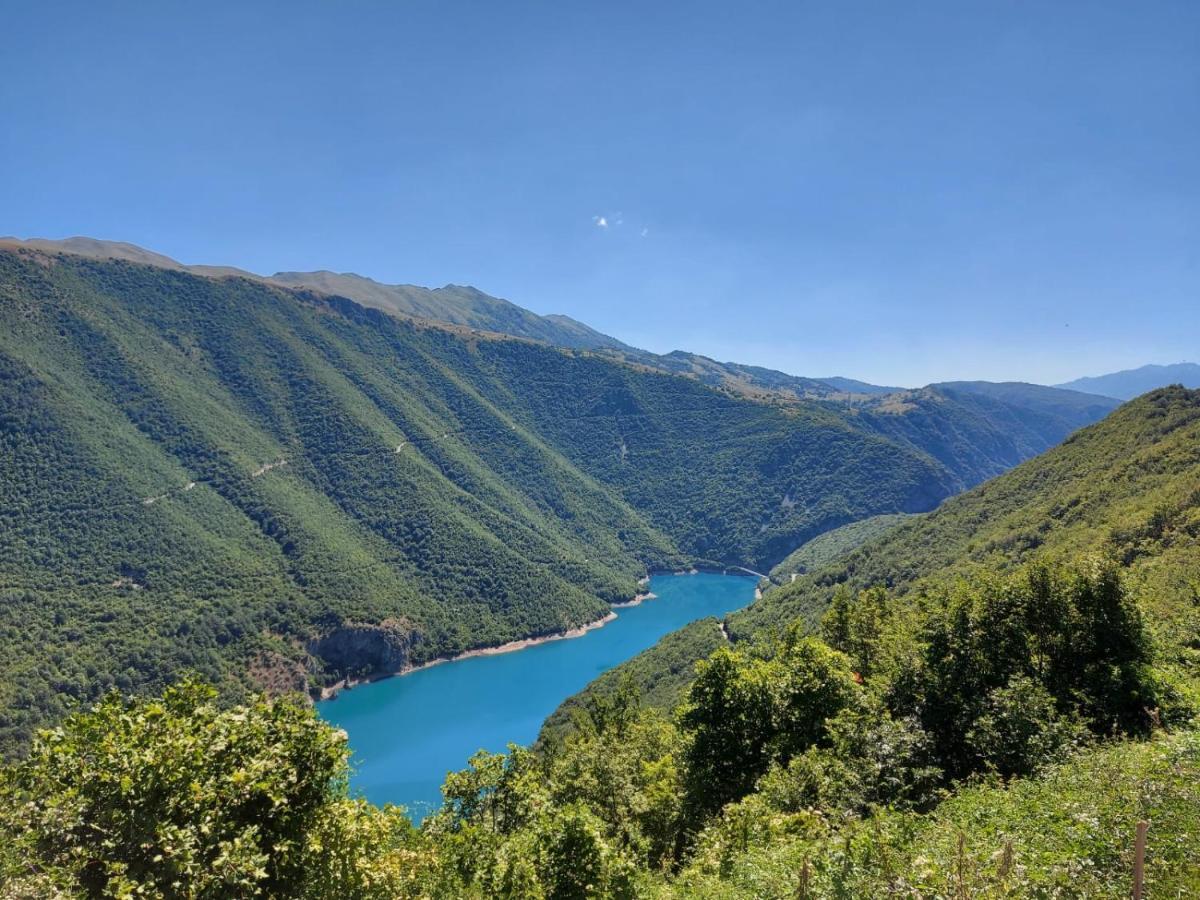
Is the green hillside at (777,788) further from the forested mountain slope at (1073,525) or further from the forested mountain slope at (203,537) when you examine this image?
the forested mountain slope at (203,537)

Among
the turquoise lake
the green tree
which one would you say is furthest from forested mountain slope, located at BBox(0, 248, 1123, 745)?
the green tree

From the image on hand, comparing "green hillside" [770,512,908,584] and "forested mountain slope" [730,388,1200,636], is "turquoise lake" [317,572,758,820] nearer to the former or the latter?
"forested mountain slope" [730,388,1200,636]

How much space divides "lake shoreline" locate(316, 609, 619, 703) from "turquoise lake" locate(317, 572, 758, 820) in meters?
1.17

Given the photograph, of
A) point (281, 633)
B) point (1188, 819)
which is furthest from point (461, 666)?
point (1188, 819)

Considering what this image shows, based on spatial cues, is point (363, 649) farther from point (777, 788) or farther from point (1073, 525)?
point (777, 788)

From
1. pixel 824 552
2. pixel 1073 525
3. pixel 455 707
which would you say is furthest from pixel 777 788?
pixel 824 552

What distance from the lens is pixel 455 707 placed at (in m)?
107

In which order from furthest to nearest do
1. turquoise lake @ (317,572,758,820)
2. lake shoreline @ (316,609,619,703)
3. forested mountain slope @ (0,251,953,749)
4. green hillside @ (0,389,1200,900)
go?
lake shoreline @ (316,609,619,703), forested mountain slope @ (0,251,953,749), turquoise lake @ (317,572,758,820), green hillside @ (0,389,1200,900)

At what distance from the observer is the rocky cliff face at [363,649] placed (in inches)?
4550

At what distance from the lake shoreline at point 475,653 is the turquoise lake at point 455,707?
1.17 meters

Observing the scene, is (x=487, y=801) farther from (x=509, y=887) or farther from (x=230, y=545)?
(x=230, y=545)

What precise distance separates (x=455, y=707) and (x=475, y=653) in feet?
86.0

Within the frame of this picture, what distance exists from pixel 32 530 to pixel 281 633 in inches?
2214

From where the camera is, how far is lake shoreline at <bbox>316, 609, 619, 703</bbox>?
4405 inches
